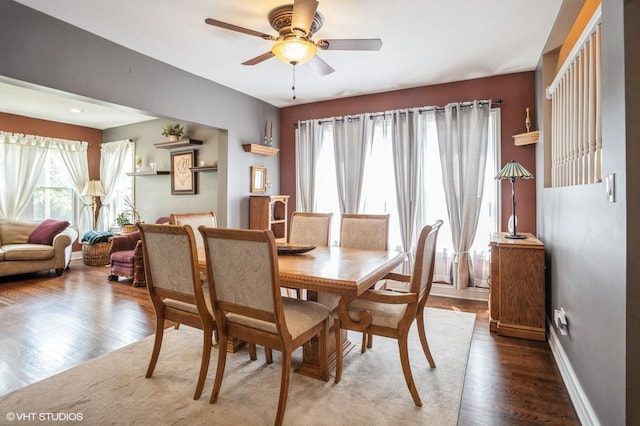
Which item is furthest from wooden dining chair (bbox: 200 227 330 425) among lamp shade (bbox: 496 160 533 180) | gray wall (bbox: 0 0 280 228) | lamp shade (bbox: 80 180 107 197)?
lamp shade (bbox: 80 180 107 197)

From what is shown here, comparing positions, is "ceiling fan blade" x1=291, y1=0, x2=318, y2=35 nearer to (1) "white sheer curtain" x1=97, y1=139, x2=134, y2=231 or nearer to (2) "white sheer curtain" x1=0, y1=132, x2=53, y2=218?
(1) "white sheer curtain" x1=97, y1=139, x2=134, y2=231

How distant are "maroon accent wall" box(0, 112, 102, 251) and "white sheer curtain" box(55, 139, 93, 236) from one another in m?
0.11

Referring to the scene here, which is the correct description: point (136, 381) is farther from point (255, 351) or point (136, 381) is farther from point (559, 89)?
point (559, 89)

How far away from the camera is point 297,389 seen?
2018 mm

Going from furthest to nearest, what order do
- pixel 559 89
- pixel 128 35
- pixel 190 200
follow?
pixel 190 200 < pixel 128 35 < pixel 559 89

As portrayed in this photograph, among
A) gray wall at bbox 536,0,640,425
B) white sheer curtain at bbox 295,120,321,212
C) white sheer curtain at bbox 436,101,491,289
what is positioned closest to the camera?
gray wall at bbox 536,0,640,425

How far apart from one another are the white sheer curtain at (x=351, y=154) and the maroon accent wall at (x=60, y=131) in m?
5.20

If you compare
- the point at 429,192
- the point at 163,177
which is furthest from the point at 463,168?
the point at 163,177

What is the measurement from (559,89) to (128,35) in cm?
362

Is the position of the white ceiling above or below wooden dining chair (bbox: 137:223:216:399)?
above

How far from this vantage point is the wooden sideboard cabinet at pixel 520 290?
2707mm

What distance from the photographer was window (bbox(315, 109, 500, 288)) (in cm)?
384

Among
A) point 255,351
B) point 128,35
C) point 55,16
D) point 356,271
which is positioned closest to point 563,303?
point 356,271

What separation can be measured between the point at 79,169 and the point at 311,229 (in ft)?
18.6
